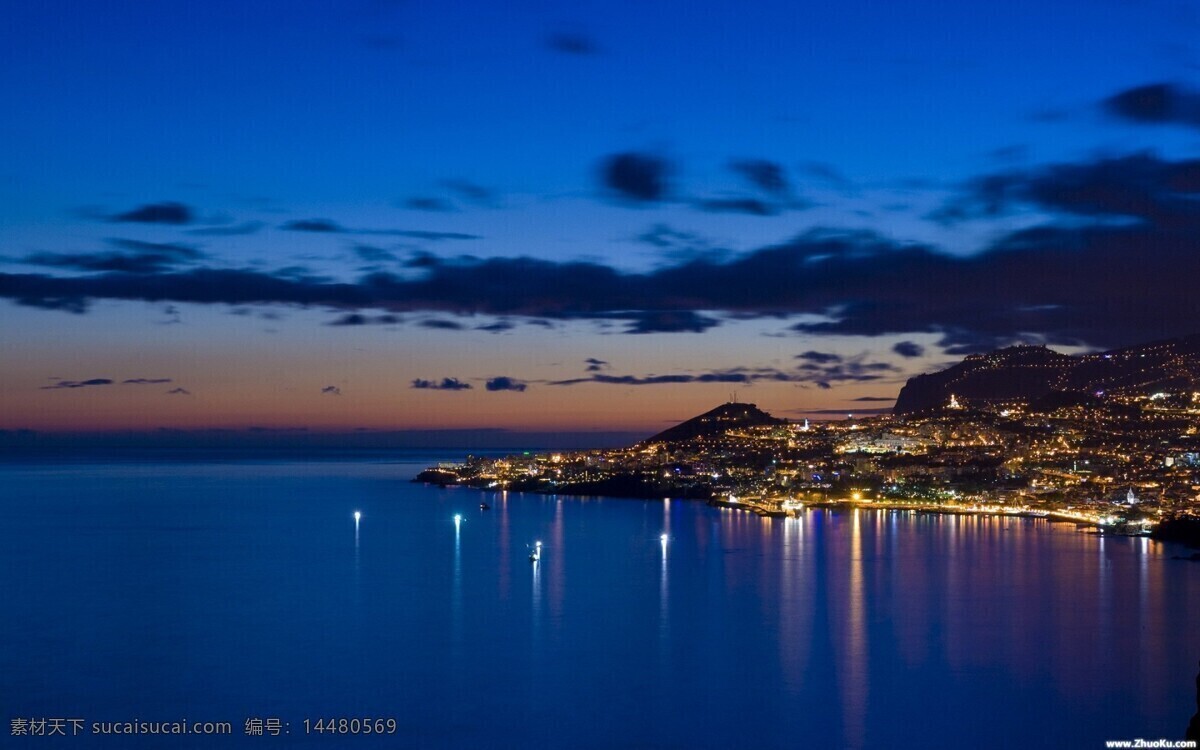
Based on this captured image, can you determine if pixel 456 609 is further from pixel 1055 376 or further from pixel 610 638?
pixel 1055 376

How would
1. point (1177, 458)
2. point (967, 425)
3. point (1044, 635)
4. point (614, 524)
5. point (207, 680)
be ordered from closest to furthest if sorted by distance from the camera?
point (207, 680) < point (1044, 635) < point (614, 524) < point (1177, 458) < point (967, 425)

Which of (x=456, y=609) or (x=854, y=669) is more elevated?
(x=456, y=609)

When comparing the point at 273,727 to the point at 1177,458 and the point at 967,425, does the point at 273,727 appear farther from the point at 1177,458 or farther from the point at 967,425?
the point at 967,425

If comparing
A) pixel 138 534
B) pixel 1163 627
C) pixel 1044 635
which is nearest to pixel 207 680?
pixel 1044 635

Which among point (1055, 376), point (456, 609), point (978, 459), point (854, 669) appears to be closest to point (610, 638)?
point (456, 609)

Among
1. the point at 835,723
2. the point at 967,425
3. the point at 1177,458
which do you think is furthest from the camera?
the point at 967,425

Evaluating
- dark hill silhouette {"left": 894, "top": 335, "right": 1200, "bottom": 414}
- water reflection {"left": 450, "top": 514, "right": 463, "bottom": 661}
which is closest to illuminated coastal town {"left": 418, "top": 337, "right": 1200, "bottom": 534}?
dark hill silhouette {"left": 894, "top": 335, "right": 1200, "bottom": 414}

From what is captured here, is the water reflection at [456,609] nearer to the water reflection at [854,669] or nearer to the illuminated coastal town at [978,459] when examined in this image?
the water reflection at [854,669]

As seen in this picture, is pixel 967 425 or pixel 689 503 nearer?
pixel 689 503
